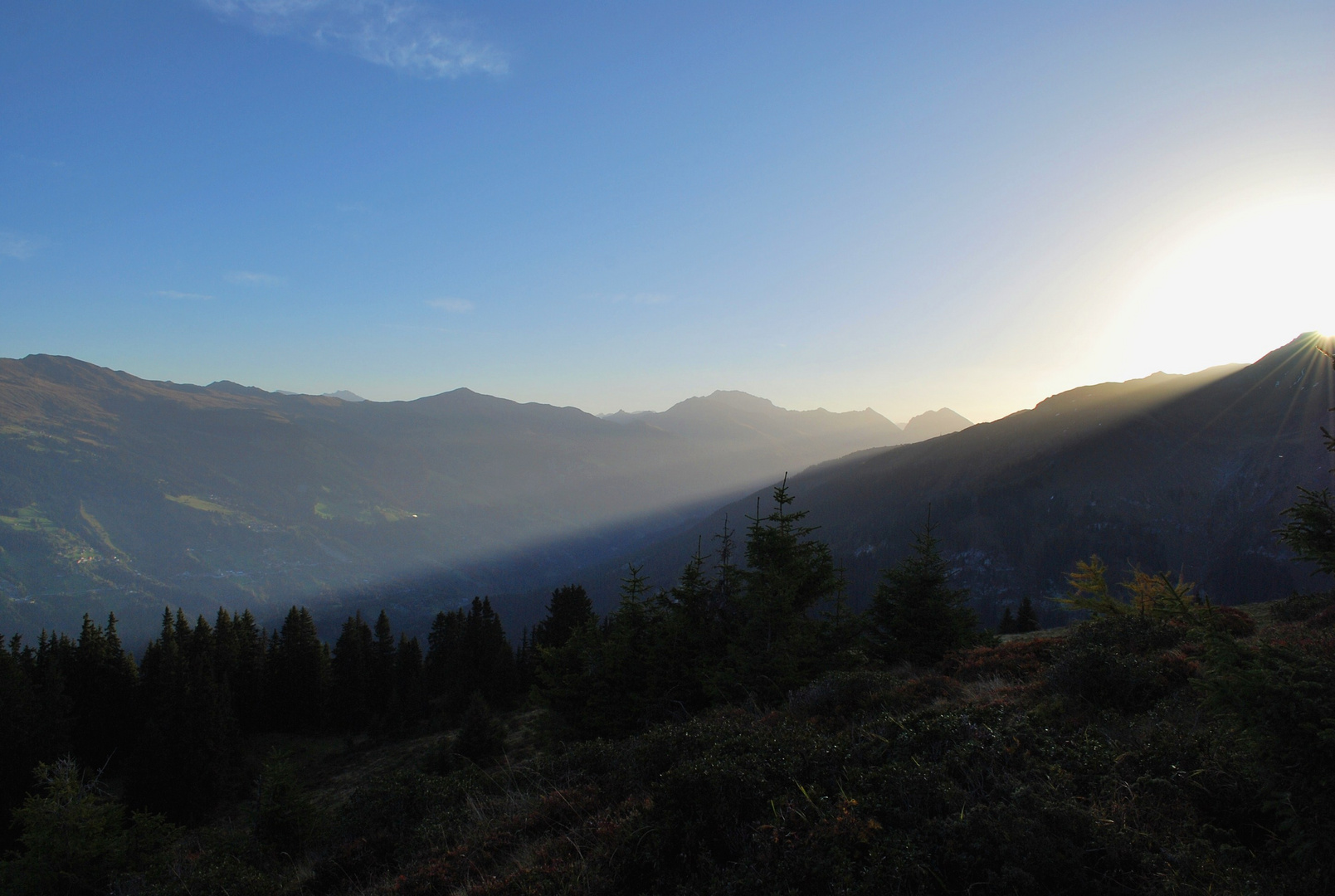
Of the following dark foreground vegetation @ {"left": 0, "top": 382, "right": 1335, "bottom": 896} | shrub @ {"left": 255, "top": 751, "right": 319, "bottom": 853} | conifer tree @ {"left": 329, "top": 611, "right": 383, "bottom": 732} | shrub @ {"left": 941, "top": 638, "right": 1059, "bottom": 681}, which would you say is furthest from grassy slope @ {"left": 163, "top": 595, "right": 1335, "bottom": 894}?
conifer tree @ {"left": 329, "top": 611, "right": 383, "bottom": 732}

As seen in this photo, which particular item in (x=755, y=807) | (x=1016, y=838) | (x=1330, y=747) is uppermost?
(x=1330, y=747)

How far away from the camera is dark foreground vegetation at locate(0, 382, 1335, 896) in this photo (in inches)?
204

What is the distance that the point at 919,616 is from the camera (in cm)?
2077

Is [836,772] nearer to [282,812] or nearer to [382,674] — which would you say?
[282,812]

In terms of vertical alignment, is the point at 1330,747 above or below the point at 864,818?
above

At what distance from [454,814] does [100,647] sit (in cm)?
6078

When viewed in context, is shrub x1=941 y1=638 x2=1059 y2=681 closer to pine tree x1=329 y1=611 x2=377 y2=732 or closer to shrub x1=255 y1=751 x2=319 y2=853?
shrub x1=255 y1=751 x2=319 y2=853

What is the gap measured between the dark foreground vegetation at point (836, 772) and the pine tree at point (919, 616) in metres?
0.11

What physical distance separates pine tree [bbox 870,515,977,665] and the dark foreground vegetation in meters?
0.11

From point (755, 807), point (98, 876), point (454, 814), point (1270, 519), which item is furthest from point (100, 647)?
point (1270, 519)

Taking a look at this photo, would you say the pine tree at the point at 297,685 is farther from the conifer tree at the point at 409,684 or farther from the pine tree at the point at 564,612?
the pine tree at the point at 564,612

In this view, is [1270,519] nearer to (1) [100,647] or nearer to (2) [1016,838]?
(2) [1016,838]

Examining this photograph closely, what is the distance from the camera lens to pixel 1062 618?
171 metres

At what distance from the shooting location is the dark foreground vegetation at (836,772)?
5184 mm
